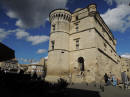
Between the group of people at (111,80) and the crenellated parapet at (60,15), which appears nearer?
the group of people at (111,80)

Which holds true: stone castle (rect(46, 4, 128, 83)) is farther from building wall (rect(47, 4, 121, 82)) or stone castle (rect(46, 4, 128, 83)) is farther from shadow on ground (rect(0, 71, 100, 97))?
shadow on ground (rect(0, 71, 100, 97))

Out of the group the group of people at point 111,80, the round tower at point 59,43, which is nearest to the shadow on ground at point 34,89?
the group of people at point 111,80

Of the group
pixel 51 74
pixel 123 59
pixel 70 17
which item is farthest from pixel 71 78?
pixel 123 59

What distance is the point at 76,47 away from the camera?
2116 cm

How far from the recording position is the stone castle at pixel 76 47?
18.1 meters

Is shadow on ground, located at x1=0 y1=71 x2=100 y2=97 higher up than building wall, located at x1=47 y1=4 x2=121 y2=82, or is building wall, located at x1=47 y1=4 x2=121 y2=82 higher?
building wall, located at x1=47 y1=4 x2=121 y2=82

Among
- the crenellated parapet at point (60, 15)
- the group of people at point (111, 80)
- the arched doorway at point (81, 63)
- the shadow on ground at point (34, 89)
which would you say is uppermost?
the crenellated parapet at point (60, 15)

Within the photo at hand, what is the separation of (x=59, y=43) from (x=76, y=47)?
12.6ft

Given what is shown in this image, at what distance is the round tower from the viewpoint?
63.6 ft

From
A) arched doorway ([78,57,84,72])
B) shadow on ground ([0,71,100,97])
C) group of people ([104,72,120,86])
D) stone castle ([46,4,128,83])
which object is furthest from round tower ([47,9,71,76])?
shadow on ground ([0,71,100,97])

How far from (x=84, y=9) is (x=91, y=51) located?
1010 cm

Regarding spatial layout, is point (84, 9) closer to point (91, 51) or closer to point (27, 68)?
point (91, 51)

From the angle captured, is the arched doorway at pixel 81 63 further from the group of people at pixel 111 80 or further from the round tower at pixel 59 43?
the group of people at pixel 111 80

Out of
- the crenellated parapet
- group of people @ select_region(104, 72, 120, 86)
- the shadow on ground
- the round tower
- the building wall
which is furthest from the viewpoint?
the crenellated parapet
